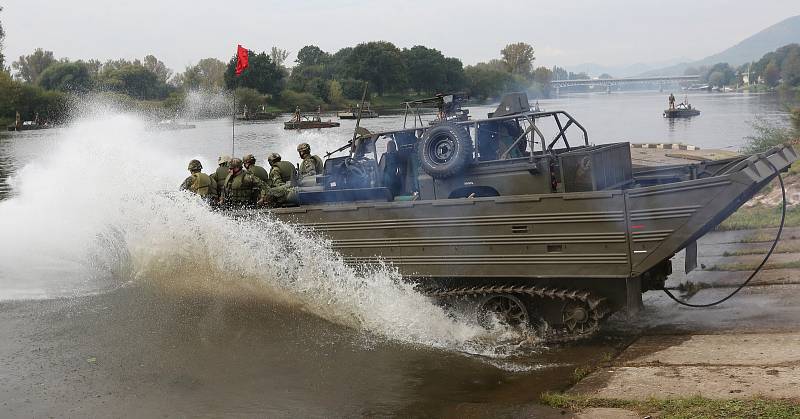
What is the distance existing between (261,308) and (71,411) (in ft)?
13.6

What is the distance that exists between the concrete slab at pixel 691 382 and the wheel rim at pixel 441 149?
11.5 feet

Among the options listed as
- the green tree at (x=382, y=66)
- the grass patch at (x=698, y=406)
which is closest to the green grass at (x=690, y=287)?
the grass patch at (x=698, y=406)

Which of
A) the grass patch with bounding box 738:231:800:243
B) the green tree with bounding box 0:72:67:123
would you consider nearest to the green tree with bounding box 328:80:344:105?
the green tree with bounding box 0:72:67:123

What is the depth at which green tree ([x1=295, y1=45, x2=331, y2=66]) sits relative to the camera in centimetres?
11000

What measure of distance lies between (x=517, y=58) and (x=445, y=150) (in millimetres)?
43061

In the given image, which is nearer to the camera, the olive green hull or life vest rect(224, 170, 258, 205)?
the olive green hull

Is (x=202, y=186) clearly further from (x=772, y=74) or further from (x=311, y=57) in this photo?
(x=772, y=74)

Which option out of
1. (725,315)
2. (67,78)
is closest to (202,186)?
(725,315)

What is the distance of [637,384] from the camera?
8.85m

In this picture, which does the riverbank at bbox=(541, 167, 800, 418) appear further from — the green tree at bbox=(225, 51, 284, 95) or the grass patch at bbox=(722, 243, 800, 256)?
the green tree at bbox=(225, 51, 284, 95)

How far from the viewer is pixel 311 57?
115750 millimetres

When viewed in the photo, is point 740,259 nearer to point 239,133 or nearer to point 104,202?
point 104,202

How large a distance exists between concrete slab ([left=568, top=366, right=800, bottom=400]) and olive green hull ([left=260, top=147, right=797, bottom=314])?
135 centimetres

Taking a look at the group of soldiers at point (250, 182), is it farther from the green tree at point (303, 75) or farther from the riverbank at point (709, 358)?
the green tree at point (303, 75)
